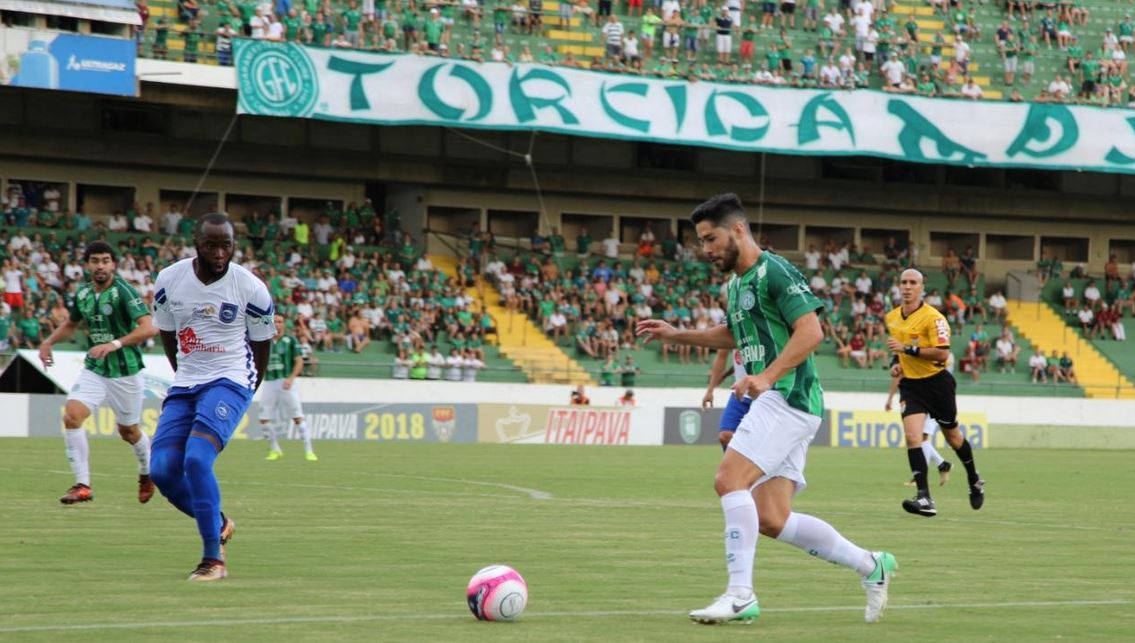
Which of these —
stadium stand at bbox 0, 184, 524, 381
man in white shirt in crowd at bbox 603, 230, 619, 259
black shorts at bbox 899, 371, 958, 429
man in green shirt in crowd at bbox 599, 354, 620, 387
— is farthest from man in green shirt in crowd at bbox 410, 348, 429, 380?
black shorts at bbox 899, 371, 958, 429

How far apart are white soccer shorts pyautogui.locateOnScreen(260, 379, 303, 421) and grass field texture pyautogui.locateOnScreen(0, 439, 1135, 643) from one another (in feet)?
12.1

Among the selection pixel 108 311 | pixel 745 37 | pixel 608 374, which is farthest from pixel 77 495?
pixel 745 37

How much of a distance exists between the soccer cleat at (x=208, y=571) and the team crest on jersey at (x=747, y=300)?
3.69 meters

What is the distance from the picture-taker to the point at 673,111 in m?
47.8

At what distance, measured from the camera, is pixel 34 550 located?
12.1m

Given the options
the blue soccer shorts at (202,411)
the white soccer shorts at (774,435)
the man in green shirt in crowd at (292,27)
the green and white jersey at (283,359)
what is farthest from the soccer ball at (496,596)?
the man in green shirt in crowd at (292,27)

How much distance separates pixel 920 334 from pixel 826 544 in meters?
9.53

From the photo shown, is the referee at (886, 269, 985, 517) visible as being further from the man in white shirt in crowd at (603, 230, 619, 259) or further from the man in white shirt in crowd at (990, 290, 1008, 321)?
the man in white shirt in crowd at (990, 290, 1008, 321)

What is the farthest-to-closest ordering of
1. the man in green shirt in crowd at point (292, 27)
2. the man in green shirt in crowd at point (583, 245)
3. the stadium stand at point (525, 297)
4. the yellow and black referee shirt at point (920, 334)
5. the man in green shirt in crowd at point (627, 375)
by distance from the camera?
the man in green shirt in crowd at point (583, 245)
the man in green shirt in crowd at point (292, 27)
the man in green shirt in crowd at point (627, 375)
the stadium stand at point (525, 297)
the yellow and black referee shirt at point (920, 334)

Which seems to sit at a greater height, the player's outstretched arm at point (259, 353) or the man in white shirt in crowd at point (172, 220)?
the player's outstretched arm at point (259, 353)

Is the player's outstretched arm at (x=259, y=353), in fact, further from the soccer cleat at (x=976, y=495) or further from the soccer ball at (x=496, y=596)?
the soccer cleat at (x=976, y=495)

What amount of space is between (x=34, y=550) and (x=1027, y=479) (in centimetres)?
1799

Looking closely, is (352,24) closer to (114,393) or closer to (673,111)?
(673,111)

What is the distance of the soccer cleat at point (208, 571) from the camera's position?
1046cm
